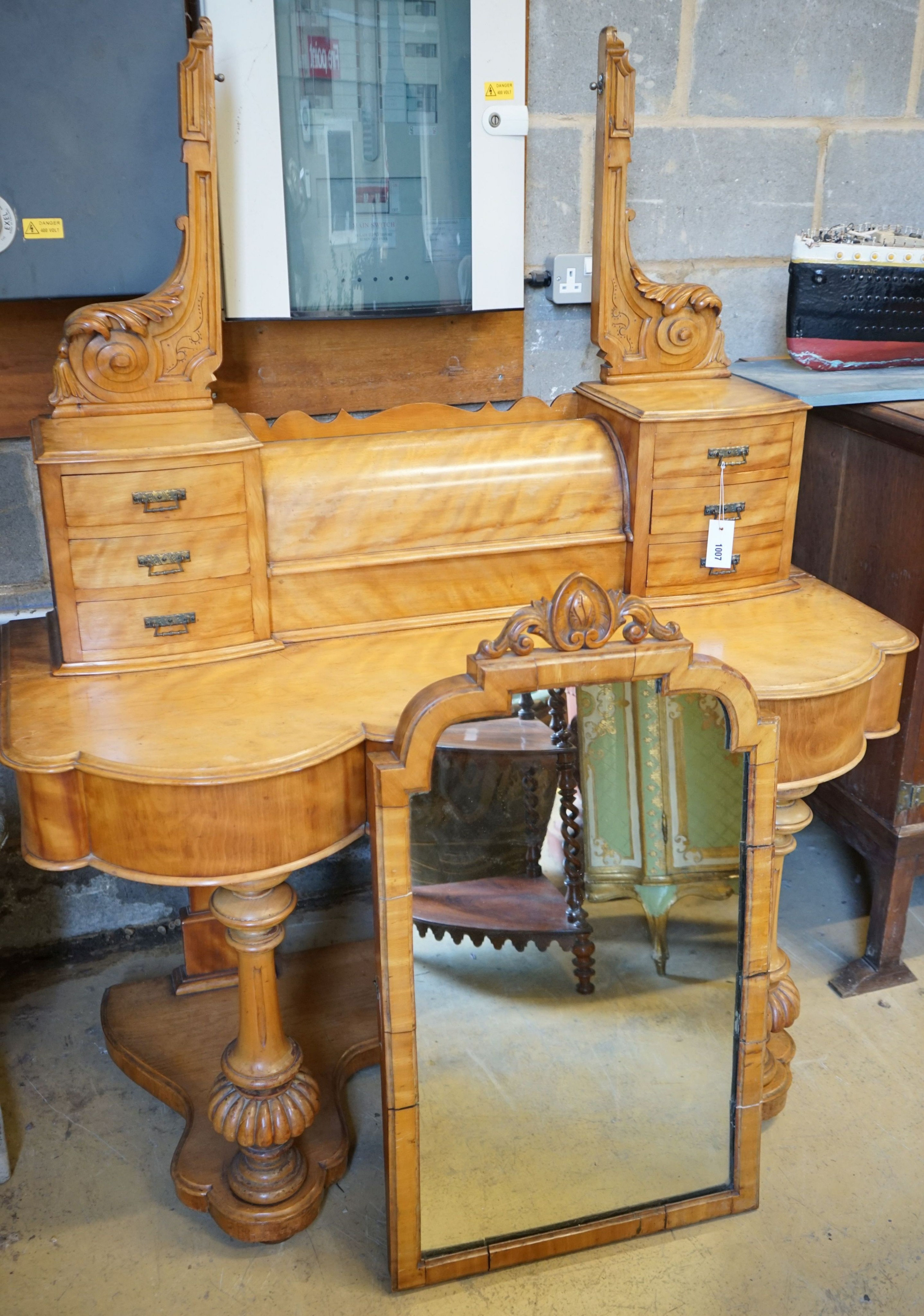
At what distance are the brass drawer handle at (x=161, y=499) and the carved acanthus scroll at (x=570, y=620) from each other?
1.68 ft

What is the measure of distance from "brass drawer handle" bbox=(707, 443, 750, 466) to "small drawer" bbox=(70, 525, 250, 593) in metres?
0.74

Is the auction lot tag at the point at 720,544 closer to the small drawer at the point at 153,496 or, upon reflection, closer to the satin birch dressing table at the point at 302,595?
the satin birch dressing table at the point at 302,595

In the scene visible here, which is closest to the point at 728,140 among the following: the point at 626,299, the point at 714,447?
the point at 626,299

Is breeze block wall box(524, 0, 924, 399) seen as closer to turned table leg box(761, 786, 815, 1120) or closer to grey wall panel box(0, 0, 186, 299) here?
grey wall panel box(0, 0, 186, 299)

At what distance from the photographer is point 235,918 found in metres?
1.62

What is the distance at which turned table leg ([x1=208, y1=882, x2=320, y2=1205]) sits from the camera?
163 cm

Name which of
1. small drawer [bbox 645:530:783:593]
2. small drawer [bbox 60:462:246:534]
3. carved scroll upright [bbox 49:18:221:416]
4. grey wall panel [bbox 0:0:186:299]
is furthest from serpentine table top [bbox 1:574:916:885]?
grey wall panel [bbox 0:0:186:299]

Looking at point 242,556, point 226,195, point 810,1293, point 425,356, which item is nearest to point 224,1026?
point 242,556

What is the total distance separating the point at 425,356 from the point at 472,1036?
1205 mm

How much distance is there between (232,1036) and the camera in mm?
2080

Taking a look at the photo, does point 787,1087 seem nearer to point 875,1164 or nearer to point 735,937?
point 875,1164

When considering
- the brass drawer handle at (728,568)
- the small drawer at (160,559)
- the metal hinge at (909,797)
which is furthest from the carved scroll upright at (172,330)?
the metal hinge at (909,797)

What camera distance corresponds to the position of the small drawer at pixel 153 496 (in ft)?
5.25

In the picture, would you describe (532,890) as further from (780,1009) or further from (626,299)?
(626,299)
